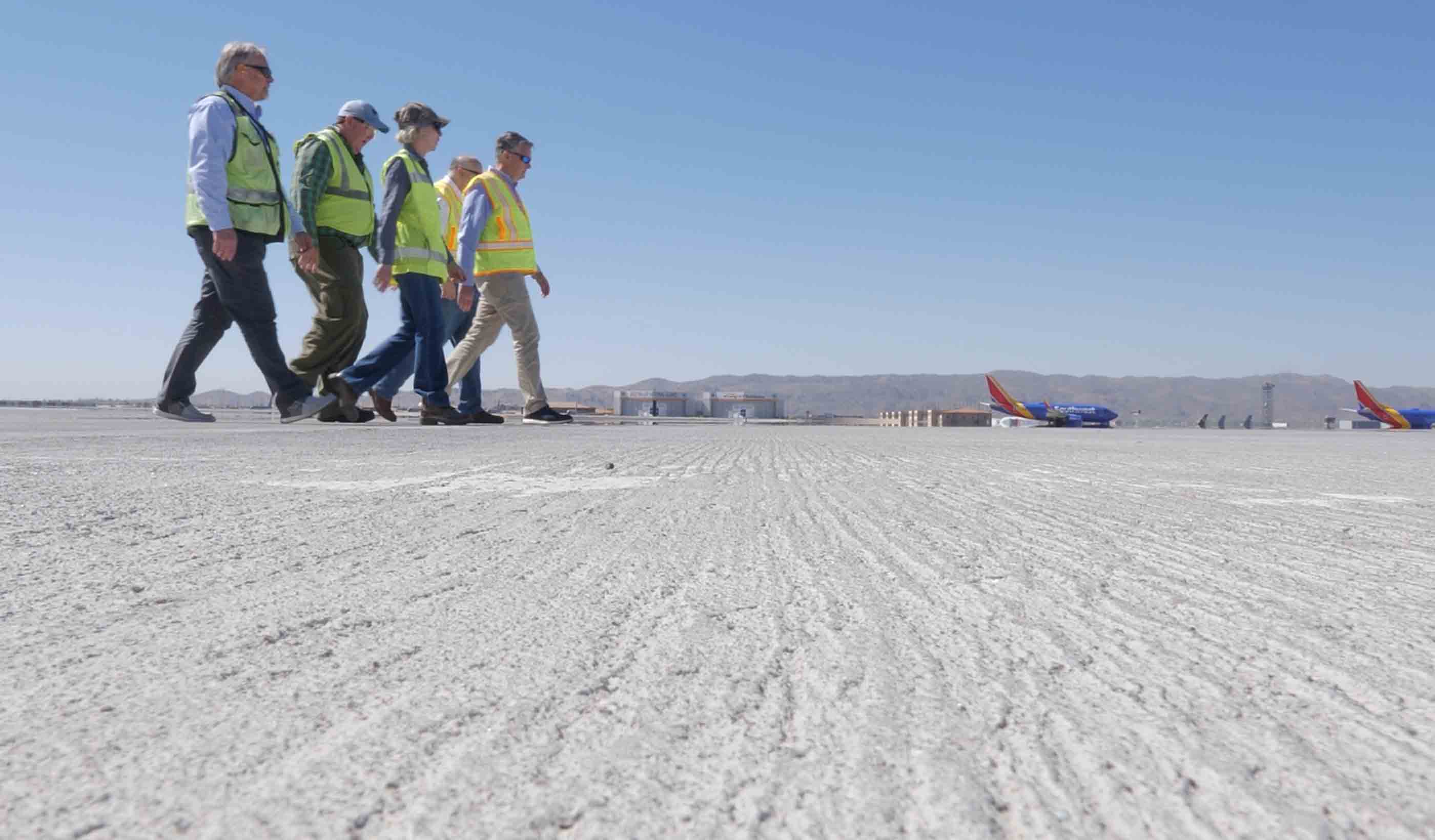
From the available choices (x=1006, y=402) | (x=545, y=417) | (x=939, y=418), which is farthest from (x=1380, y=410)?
(x=545, y=417)

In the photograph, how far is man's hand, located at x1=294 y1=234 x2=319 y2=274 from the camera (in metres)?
4.78

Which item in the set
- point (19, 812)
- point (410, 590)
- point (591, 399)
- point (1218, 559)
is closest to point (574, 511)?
point (410, 590)

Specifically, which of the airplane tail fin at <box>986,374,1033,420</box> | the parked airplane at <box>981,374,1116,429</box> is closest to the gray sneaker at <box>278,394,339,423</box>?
the parked airplane at <box>981,374,1116,429</box>

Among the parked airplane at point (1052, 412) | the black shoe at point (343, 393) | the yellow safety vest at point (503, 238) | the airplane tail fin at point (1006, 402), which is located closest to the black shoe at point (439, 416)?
the black shoe at point (343, 393)

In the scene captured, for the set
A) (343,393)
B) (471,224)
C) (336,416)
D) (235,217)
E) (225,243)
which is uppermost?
(471,224)

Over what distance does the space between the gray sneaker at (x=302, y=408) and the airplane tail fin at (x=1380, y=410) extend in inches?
2134

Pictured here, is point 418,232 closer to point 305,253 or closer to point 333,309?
point 333,309

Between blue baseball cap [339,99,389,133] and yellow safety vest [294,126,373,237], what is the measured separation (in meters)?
0.13

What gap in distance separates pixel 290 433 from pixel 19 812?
13.5 ft

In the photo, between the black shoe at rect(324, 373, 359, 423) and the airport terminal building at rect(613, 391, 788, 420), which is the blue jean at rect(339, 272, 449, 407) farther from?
the airport terminal building at rect(613, 391, 788, 420)

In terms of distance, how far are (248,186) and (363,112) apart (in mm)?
1139

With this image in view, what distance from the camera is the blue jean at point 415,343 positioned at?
601cm

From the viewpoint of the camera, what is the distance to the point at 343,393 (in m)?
5.72

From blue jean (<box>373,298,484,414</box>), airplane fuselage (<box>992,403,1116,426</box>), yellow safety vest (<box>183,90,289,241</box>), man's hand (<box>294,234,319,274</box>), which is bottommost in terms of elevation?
airplane fuselage (<box>992,403,1116,426</box>)
